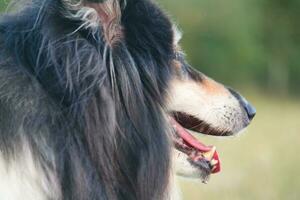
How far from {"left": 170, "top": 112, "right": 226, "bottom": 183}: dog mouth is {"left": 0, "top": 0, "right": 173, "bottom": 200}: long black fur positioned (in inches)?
10.8

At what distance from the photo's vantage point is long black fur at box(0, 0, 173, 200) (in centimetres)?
286

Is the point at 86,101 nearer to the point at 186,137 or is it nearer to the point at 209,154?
the point at 186,137

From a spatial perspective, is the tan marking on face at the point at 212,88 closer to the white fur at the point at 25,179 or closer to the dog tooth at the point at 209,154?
the dog tooth at the point at 209,154

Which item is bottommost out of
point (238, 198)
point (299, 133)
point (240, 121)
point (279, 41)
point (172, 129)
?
point (279, 41)

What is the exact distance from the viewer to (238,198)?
693cm

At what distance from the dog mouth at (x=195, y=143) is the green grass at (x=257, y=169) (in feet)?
3.62

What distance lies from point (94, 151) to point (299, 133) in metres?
7.96

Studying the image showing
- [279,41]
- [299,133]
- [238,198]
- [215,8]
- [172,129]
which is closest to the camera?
[172,129]

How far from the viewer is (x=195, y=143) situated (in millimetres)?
3574

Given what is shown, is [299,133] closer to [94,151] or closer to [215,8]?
[94,151]

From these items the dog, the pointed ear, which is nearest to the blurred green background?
the dog

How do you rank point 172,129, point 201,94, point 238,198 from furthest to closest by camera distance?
point 238,198 → point 201,94 → point 172,129

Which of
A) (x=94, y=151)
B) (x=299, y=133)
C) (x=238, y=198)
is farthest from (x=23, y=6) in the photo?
(x=299, y=133)

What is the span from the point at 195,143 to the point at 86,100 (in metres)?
0.79
